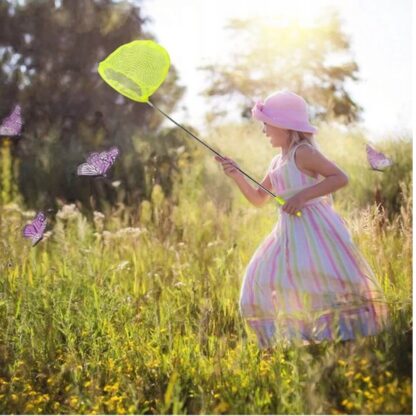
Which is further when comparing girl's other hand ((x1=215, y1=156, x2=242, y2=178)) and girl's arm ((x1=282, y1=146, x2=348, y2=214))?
girl's other hand ((x1=215, y1=156, x2=242, y2=178))

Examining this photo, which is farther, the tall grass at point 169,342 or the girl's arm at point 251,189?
the girl's arm at point 251,189

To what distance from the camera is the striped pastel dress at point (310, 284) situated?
2.79m

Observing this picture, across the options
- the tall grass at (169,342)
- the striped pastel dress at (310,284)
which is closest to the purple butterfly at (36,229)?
the tall grass at (169,342)

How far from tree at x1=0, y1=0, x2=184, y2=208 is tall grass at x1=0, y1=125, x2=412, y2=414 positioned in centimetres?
127

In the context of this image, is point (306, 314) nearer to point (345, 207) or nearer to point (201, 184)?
point (345, 207)

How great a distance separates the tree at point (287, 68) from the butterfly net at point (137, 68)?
3.86 feet

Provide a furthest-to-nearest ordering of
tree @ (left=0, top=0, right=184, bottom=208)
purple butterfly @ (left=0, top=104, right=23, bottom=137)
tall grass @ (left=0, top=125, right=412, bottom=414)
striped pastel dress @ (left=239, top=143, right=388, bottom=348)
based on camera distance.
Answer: tree @ (left=0, top=0, right=184, bottom=208), purple butterfly @ (left=0, top=104, right=23, bottom=137), striped pastel dress @ (left=239, top=143, right=388, bottom=348), tall grass @ (left=0, top=125, right=412, bottom=414)

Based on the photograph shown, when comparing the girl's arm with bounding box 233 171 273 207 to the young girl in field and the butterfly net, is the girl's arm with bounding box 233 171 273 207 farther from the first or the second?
the butterfly net

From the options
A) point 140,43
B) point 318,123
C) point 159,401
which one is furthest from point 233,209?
point 159,401

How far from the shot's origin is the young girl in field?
2791mm

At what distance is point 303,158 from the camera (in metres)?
2.92

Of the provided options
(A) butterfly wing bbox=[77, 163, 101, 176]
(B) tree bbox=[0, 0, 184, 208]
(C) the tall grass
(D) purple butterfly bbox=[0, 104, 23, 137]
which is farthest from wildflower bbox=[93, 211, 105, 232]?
(B) tree bbox=[0, 0, 184, 208]

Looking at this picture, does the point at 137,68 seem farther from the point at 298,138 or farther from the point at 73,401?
the point at 73,401

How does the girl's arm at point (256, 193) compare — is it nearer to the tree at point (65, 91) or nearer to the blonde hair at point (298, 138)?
the blonde hair at point (298, 138)
